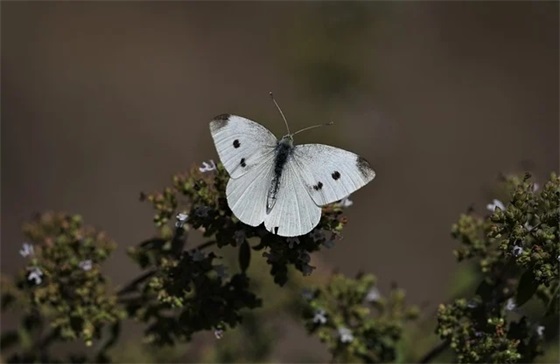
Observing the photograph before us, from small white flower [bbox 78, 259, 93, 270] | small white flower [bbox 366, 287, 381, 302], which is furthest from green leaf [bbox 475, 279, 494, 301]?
small white flower [bbox 78, 259, 93, 270]

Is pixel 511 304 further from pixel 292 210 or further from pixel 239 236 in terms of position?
pixel 239 236

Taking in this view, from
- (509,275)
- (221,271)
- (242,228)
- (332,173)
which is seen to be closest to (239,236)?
(242,228)

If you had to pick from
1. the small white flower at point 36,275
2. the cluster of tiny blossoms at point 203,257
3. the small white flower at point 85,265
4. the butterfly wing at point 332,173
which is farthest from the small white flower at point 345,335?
the small white flower at point 36,275

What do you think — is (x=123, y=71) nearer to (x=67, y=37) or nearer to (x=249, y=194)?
(x=67, y=37)

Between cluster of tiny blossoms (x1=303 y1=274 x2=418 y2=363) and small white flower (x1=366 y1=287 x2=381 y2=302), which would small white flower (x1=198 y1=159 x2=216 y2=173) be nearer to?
cluster of tiny blossoms (x1=303 y1=274 x2=418 y2=363)

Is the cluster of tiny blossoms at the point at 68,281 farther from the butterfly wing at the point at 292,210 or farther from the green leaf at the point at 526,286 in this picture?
the green leaf at the point at 526,286
